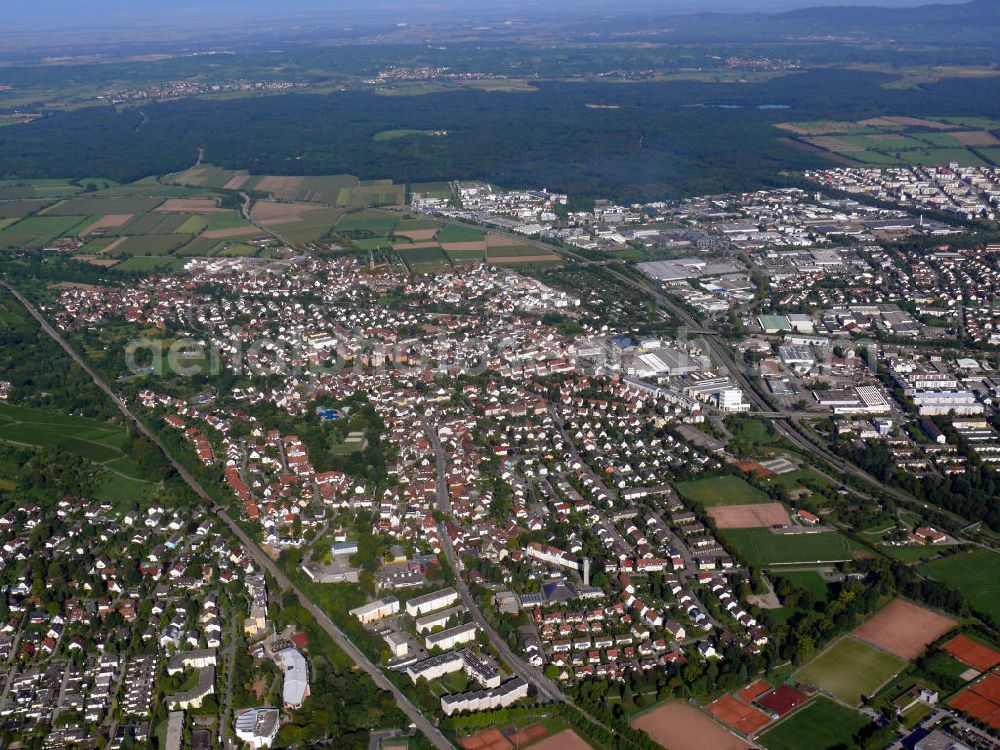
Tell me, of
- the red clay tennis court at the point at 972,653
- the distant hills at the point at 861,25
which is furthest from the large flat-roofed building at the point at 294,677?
the distant hills at the point at 861,25

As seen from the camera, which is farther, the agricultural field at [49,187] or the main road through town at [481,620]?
the agricultural field at [49,187]

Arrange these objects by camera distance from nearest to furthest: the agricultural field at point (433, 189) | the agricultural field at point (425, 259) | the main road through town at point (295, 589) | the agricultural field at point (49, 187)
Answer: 1. the main road through town at point (295, 589)
2. the agricultural field at point (425, 259)
3. the agricultural field at point (433, 189)
4. the agricultural field at point (49, 187)

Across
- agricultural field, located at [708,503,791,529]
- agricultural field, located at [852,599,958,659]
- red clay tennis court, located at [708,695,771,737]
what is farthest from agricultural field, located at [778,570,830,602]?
red clay tennis court, located at [708,695,771,737]

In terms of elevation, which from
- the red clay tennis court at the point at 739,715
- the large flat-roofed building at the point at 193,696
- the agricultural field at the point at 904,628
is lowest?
the red clay tennis court at the point at 739,715

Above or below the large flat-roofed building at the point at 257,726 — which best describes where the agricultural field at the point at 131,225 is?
above

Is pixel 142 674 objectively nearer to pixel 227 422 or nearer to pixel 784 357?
pixel 227 422

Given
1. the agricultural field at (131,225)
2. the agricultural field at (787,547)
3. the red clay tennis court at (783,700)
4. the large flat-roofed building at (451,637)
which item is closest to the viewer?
the red clay tennis court at (783,700)

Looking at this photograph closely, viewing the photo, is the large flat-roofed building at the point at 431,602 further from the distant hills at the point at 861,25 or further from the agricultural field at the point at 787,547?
the distant hills at the point at 861,25

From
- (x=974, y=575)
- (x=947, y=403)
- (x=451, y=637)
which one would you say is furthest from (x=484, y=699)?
(x=947, y=403)
